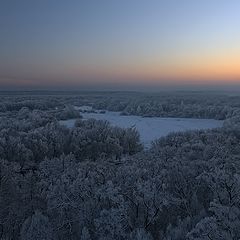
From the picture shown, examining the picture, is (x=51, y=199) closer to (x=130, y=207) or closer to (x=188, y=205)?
(x=130, y=207)

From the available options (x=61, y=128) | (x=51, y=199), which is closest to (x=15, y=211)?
(x=51, y=199)

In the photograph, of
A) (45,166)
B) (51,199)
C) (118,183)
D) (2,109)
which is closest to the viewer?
(51,199)

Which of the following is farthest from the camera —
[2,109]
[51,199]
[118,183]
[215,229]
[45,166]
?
[2,109]

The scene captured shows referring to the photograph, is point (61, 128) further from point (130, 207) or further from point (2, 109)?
point (2, 109)

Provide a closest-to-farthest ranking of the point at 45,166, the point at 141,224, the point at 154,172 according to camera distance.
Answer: the point at 141,224 → the point at 154,172 → the point at 45,166

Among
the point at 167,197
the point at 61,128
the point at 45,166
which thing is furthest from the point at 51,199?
the point at 61,128

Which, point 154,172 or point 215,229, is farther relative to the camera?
point 154,172

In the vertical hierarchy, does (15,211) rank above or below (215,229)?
below

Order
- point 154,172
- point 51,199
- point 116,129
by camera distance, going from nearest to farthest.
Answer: point 51,199 → point 154,172 → point 116,129

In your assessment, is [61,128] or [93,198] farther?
[61,128]
